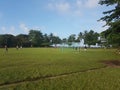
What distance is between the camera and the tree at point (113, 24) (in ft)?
91.2

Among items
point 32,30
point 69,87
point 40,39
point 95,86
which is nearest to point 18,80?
point 69,87

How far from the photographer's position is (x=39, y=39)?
575 feet

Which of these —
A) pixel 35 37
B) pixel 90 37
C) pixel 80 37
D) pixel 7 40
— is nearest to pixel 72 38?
pixel 80 37

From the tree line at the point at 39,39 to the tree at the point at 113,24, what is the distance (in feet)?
330

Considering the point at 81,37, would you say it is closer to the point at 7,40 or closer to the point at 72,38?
the point at 72,38

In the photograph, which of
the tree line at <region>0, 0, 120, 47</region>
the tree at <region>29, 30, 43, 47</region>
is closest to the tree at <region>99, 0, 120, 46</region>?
the tree line at <region>0, 0, 120, 47</region>

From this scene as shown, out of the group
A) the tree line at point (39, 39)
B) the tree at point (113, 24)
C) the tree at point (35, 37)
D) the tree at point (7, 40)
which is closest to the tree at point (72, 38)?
the tree line at point (39, 39)

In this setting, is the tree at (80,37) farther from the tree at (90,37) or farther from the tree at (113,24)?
the tree at (113,24)

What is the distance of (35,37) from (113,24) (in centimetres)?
15065

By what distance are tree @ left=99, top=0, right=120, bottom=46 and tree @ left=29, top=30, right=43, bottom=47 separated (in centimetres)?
13591

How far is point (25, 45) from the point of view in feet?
514

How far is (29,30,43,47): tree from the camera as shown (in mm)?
171125

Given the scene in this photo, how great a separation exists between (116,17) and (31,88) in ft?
69.5

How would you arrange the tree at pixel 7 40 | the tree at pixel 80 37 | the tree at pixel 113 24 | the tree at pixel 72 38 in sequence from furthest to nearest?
1. the tree at pixel 72 38
2. the tree at pixel 80 37
3. the tree at pixel 7 40
4. the tree at pixel 113 24
